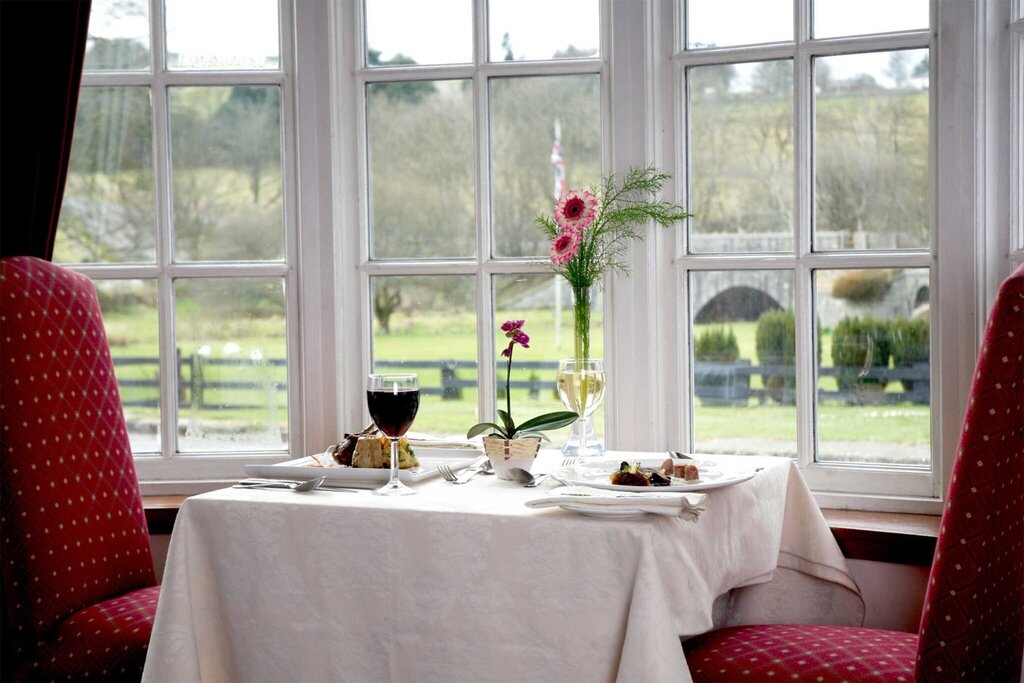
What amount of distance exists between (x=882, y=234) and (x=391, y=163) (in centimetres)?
132

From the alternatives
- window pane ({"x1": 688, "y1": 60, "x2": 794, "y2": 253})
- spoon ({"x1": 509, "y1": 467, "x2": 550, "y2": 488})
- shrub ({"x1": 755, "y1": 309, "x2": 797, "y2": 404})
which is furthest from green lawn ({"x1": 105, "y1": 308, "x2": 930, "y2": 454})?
spoon ({"x1": 509, "y1": 467, "x2": 550, "y2": 488})

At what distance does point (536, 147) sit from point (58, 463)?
1.43 metres

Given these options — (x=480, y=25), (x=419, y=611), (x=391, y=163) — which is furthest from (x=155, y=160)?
(x=419, y=611)

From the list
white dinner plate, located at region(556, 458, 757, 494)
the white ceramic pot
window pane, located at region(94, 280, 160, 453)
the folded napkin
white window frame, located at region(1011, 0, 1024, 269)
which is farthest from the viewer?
window pane, located at region(94, 280, 160, 453)

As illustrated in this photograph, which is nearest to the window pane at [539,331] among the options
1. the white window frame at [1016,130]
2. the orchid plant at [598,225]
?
the orchid plant at [598,225]

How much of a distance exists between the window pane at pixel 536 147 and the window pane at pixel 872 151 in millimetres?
592

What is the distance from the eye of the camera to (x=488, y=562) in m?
1.54

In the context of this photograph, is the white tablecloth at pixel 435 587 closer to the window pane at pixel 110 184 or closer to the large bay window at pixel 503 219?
the large bay window at pixel 503 219

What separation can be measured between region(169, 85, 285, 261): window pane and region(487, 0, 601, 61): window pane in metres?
0.65

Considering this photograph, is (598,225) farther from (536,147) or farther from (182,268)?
(182,268)

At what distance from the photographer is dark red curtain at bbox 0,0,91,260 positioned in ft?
8.03

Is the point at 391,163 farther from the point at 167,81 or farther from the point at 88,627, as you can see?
the point at 88,627

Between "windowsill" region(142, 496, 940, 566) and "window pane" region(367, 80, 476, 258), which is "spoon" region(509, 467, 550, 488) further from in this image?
"window pane" region(367, 80, 476, 258)

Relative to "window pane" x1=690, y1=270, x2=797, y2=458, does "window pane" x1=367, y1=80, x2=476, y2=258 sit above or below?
above
